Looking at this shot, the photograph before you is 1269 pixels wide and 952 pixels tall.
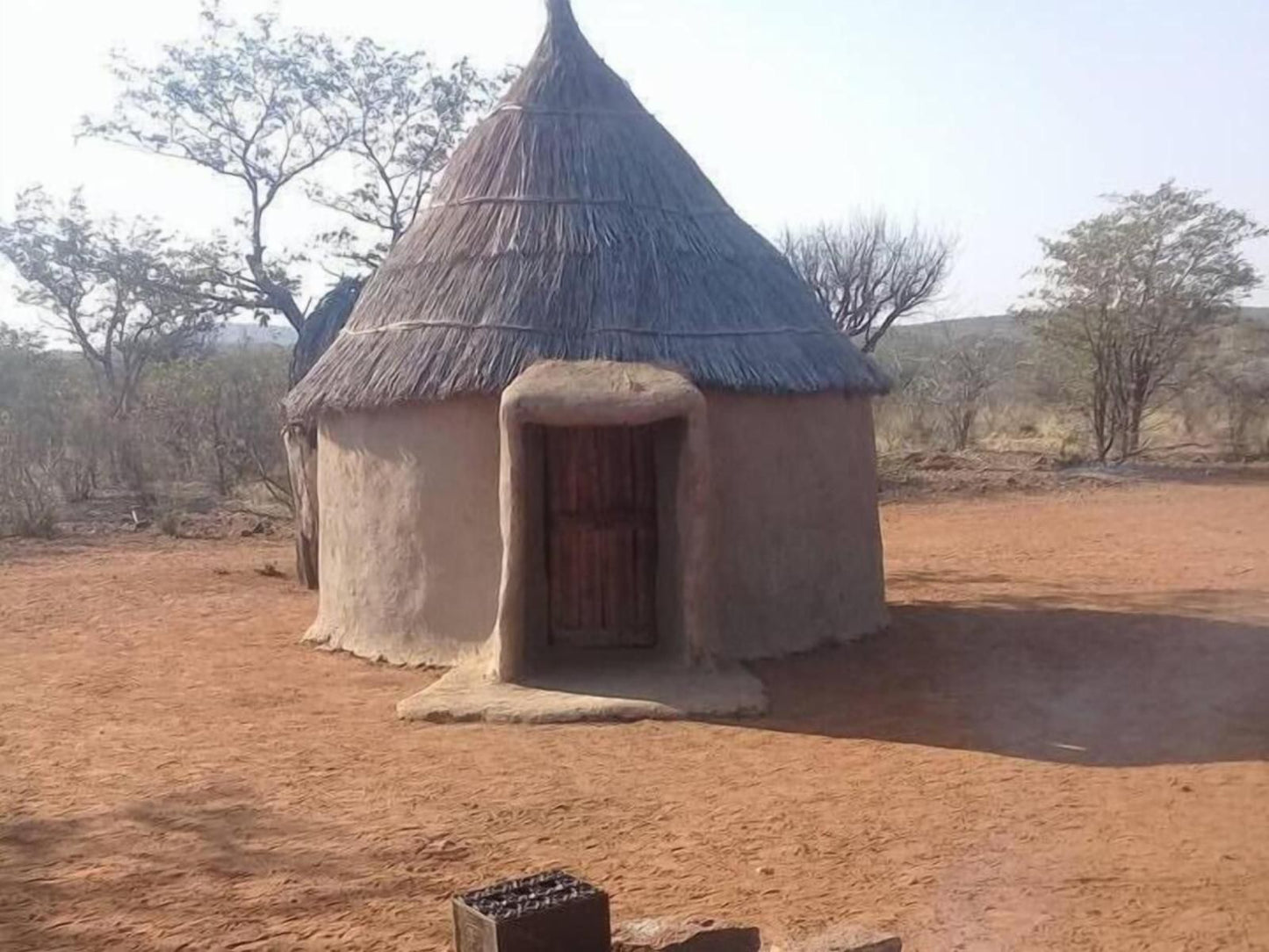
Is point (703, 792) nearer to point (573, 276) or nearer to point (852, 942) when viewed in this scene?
point (852, 942)

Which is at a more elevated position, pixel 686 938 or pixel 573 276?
pixel 573 276

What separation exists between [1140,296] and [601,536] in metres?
15.0

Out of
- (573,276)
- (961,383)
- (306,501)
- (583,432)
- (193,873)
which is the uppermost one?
(961,383)

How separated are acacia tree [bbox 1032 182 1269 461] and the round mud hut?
42.9 ft

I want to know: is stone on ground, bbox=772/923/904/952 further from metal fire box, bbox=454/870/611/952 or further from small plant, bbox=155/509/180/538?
small plant, bbox=155/509/180/538

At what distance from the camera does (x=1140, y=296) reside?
2003 centimetres

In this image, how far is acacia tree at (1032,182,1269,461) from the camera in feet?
65.1

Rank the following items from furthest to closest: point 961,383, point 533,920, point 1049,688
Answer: point 961,383 < point 1049,688 < point 533,920

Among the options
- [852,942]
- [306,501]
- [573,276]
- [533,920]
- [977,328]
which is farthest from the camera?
[977,328]

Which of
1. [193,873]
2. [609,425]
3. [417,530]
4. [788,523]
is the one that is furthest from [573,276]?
[193,873]

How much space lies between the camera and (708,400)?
7539 millimetres

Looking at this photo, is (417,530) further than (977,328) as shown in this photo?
No

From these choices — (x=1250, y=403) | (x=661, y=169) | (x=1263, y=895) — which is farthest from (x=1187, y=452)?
(x=1263, y=895)

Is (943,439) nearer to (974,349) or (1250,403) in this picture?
(1250,403)
